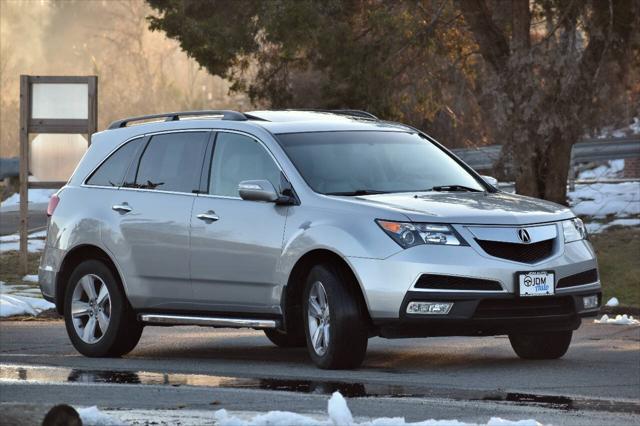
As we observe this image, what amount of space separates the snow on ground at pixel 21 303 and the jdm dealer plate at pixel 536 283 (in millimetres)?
7398

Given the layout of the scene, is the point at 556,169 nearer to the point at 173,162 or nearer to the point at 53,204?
the point at 53,204

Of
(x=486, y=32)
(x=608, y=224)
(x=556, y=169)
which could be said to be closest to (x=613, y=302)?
(x=556, y=169)

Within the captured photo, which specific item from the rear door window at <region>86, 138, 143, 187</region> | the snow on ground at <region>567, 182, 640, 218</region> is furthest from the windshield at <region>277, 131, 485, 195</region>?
the snow on ground at <region>567, 182, 640, 218</region>

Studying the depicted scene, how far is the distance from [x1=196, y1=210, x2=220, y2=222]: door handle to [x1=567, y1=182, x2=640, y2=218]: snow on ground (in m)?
18.9

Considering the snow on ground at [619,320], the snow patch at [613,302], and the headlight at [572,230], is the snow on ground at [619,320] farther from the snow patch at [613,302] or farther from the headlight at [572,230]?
the headlight at [572,230]

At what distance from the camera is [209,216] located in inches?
466

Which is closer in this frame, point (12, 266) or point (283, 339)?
point (283, 339)

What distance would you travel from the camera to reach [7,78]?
88.4m

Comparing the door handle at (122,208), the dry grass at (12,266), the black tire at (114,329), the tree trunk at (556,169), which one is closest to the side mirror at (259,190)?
the door handle at (122,208)

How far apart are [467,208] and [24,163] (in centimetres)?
1242

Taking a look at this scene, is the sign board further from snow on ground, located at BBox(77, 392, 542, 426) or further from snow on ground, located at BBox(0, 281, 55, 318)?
snow on ground, located at BBox(77, 392, 542, 426)

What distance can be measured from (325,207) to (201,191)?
1424mm

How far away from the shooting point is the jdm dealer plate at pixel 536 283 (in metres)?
10.6

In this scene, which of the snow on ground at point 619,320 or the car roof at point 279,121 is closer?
the car roof at point 279,121
